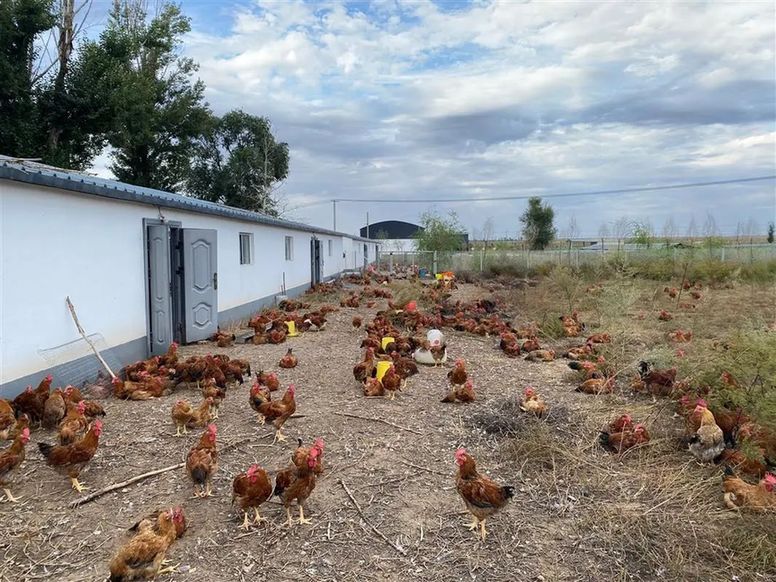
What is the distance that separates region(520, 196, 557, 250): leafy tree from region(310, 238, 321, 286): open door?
19437mm

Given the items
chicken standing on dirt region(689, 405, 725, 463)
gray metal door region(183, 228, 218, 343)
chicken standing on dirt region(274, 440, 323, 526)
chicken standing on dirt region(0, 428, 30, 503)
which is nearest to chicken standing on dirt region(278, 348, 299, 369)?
gray metal door region(183, 228, 218, 343)

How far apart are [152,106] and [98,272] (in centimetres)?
1563

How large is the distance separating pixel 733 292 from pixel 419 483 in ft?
60.4

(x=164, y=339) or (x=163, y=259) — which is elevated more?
(x=163, y=259)

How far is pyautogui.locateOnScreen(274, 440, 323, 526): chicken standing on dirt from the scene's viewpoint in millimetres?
3752

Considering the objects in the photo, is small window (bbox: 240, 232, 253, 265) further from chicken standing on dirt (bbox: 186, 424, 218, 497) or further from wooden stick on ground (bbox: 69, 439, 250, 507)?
chicken standing on dirt (bbox: 186, 424, 218, 497)

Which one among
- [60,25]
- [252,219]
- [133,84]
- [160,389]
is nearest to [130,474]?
[160,389]

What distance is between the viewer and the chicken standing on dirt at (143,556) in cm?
305

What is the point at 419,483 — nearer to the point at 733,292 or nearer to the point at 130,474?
the point at 130,474

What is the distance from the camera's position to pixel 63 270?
6.74 meters

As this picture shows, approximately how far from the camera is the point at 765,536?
3.48 metres

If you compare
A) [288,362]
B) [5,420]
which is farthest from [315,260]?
[5,420]

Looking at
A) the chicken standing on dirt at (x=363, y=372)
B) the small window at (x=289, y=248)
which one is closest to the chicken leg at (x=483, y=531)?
the chicken standing on dirt at (x=363, y=372)

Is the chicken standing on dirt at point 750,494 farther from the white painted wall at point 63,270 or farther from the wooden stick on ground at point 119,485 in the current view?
the white painted wall at point 63,270
